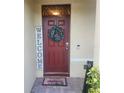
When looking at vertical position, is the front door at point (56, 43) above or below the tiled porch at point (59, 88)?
above

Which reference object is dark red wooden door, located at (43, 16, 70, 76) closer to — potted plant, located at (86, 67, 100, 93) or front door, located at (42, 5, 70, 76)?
front door, located at (42, 5, 70, 76)

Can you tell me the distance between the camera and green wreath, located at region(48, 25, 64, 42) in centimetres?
647

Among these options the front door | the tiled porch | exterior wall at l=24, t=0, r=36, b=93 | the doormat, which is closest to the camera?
exterior wall at l=24, t=0, r=36, b=93

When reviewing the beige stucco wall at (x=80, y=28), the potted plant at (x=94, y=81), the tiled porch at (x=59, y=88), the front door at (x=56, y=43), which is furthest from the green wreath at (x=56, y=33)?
the potted plant at (x=94, y=81)

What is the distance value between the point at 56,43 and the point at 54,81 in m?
1.23

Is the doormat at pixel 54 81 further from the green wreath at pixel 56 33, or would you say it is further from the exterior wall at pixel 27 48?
the green wreath at pixel 56 33

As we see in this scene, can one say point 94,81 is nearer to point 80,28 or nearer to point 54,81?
point 54,81

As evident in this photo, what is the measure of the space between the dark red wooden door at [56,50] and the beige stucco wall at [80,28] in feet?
0.56

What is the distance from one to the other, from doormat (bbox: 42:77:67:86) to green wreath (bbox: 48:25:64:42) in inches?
48.1

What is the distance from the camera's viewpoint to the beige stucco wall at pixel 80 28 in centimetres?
631

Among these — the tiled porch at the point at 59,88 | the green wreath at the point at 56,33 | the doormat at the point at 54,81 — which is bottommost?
the tiled porch at the point at 59,88

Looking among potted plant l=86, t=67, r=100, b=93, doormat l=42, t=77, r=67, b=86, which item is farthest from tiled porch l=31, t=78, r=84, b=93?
potted plant l=86, t=67, r=100, b=93
